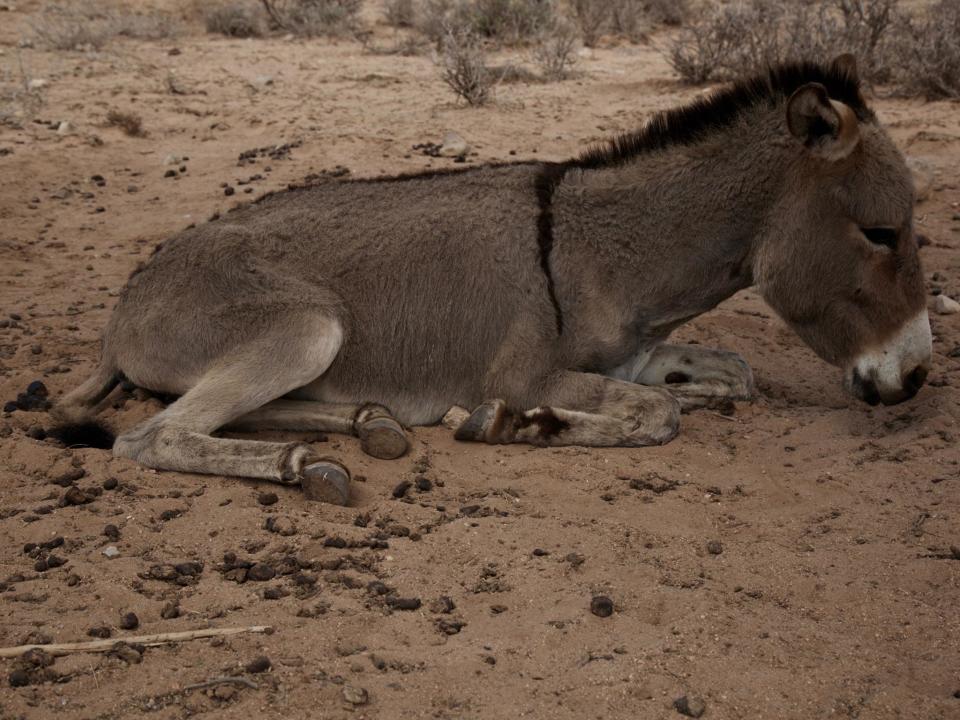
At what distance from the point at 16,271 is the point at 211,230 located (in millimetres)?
2991

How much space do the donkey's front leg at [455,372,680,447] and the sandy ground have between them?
11 cm

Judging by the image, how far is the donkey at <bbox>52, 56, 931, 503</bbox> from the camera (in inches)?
189

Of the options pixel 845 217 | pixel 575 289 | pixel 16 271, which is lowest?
pixel 16 271

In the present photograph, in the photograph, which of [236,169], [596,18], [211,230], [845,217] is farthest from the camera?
[596,18]

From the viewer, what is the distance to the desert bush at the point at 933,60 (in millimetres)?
10938

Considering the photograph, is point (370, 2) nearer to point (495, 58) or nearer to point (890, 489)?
point (495, 58)

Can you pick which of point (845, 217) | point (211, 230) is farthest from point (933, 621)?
point (211, 230)

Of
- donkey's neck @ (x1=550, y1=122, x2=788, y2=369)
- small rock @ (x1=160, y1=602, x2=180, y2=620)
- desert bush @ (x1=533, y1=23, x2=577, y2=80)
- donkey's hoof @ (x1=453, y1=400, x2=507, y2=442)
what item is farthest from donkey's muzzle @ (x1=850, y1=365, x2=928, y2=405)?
desert bush @ (x1=533, y1=23, x2=577, y2=80)

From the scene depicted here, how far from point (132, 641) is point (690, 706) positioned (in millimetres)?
1682

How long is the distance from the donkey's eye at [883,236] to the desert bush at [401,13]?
14.3 meters

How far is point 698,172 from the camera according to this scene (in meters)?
5.20

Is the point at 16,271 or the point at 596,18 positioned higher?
the point at 596,18

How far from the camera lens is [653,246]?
5.25m

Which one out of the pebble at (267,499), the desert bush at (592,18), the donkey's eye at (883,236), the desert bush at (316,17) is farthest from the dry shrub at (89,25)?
the donkey's eye at (883,236)
